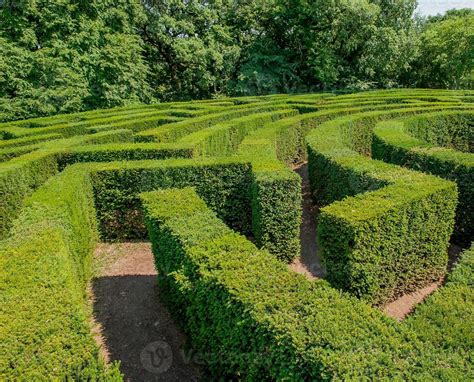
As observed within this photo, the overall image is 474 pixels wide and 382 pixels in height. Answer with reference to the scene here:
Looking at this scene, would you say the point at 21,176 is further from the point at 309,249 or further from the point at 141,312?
the point at 309,249

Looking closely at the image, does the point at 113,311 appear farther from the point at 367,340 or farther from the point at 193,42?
the point at 193,42

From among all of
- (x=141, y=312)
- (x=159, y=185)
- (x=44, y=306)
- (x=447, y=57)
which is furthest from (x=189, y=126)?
(x=447, y=57)

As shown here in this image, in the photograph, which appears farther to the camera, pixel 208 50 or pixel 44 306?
pixel 208 50

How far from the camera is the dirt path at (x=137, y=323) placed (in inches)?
221

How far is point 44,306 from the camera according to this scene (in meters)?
3.90

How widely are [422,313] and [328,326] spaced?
1453 mm

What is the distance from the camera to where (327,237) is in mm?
6547

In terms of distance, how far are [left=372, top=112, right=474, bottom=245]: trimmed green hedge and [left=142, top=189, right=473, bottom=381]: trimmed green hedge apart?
6377mm

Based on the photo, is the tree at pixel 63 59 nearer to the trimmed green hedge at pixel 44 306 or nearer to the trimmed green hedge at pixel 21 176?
the trimmed green hedge at pixel 21 176

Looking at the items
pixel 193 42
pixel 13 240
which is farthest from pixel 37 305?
pixel 193 42
